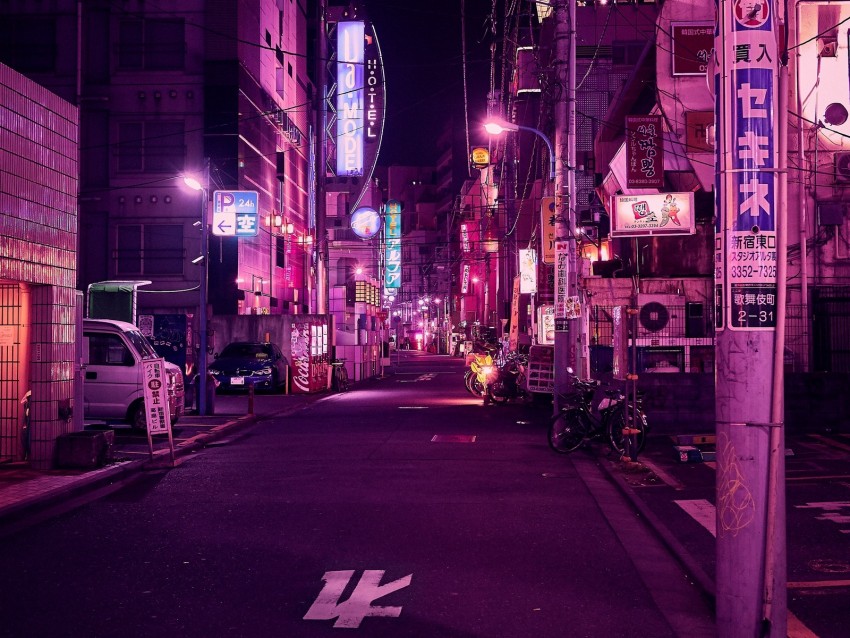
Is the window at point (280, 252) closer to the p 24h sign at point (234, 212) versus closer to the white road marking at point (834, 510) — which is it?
the p 24h sign at point (234, 212)

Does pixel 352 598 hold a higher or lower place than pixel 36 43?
lower

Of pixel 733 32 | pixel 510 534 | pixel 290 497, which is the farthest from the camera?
pixel 290 497

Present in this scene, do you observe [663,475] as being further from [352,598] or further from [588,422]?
[352,598]

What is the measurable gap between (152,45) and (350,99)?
426 inches

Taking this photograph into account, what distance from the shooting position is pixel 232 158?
37.8 meters

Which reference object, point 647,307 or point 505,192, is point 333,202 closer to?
point 505,192

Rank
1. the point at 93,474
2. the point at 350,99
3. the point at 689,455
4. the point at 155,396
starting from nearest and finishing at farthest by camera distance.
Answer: the point at 93,474 → the point at 689,455 → the point at 155,396 → the point at 350,99

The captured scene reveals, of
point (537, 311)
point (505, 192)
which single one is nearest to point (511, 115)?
point (505, 192)

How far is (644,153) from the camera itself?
24000 millimetres

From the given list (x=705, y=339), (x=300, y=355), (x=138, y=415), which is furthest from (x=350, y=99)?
(x=138, y=415)

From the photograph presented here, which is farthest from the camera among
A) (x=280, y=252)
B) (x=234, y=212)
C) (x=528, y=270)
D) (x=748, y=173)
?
(x=280, y=252)

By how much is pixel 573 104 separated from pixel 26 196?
12.5 meters

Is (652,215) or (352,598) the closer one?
(352,598)

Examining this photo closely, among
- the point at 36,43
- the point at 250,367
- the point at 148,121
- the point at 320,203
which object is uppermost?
the point at 36,43
